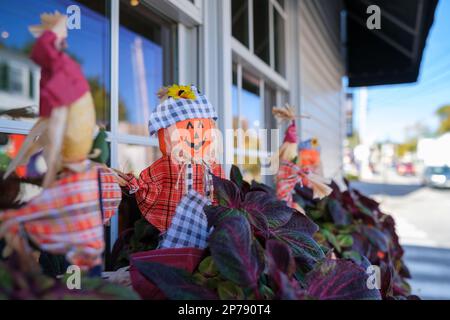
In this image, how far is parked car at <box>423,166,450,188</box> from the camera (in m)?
13.4

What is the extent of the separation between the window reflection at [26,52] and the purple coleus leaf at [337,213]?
3.38 feet

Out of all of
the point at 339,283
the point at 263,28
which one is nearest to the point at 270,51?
the point at 263,28

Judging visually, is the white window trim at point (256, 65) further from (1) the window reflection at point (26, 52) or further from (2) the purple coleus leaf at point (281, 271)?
(2) the purple coleus leaf at point (281, 271)

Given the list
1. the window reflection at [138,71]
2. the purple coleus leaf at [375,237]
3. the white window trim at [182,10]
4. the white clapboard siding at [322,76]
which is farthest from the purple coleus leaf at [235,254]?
the white clapboard siding at [322,76]

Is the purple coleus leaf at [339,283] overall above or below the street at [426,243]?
above

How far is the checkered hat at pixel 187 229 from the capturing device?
0.64 m

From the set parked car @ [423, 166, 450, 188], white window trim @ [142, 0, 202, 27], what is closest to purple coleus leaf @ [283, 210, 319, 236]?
white window trim @ [142, 0, 202, 27]

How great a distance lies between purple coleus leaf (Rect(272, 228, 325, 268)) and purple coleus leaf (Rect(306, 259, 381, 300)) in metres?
0.07

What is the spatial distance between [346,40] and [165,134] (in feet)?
17.7

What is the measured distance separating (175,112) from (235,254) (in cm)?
34

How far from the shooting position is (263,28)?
2.28 m

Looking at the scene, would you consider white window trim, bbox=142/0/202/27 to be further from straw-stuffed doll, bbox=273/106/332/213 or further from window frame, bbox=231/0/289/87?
straw-stuffed doll, bbox=273/106/332/213

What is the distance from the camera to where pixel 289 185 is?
1259 millimetres

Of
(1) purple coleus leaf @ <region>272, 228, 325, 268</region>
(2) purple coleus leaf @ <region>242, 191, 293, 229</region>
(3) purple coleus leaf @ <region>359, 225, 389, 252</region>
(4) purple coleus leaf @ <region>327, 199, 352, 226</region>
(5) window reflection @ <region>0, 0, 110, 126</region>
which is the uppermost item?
(5) window reflection @ <region>0, 0, 110, 126</region>
